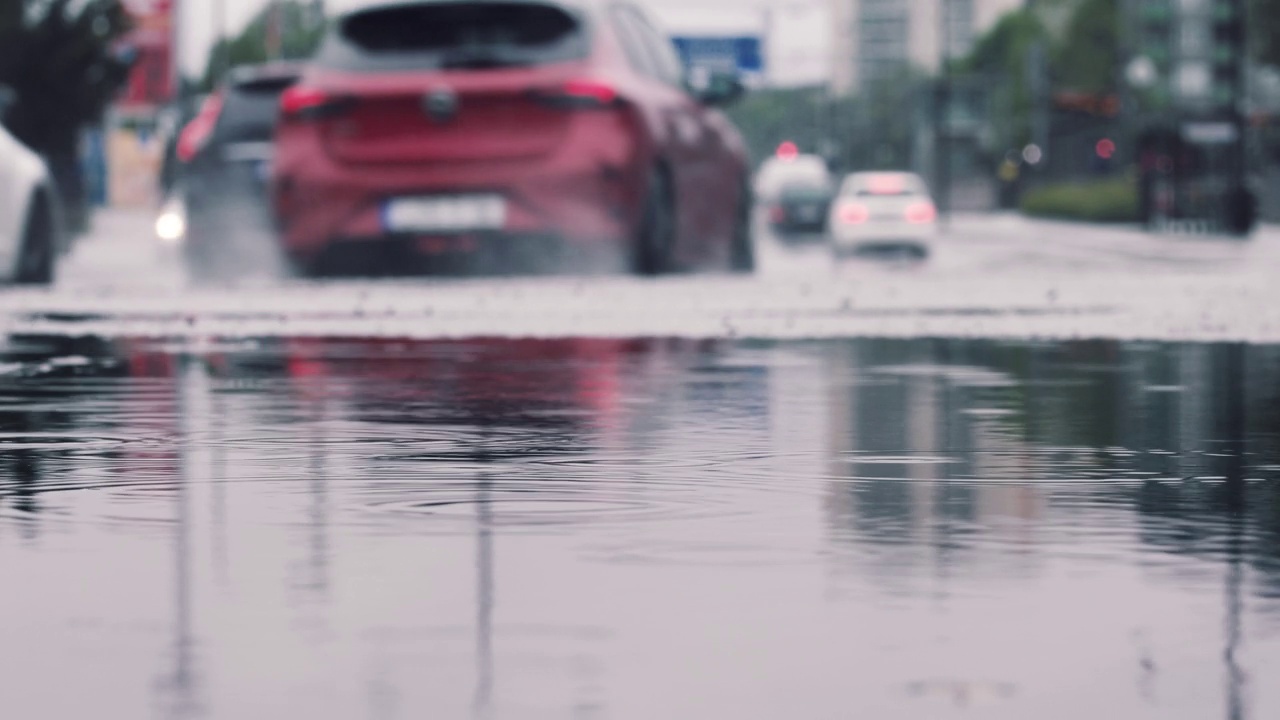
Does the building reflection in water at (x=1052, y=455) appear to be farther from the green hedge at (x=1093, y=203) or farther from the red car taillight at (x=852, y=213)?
the green hedge at (x=1093, y=203)

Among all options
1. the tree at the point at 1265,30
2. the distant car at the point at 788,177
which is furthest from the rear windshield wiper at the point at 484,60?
the tree at the point at 1265,30

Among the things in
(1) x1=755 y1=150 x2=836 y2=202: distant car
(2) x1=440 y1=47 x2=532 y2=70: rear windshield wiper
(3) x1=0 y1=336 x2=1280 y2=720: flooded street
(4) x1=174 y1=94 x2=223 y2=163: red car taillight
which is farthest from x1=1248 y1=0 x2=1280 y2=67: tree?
(3) x1=0 y1=336 x2=1280 y2=720: flooded street

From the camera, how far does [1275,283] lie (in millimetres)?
23625

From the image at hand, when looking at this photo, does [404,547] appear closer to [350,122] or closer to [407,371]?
[407,371]

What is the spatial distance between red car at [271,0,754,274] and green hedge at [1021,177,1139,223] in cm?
5019

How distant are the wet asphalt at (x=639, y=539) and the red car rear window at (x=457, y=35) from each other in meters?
5.33

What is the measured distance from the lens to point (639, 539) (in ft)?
24.1

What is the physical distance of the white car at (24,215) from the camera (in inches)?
805

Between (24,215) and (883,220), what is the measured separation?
22.6 metres

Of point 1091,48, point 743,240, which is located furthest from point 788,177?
point 1091,48

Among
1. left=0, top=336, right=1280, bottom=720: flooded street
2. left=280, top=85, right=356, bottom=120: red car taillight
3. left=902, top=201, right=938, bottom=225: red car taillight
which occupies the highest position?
left=902, top=201, right=938, bottom=225: red car taillight

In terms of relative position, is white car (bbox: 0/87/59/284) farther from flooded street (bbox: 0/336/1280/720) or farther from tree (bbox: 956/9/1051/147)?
tree (bbox: 956/9/1051/147)

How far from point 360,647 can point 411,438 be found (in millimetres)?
4280

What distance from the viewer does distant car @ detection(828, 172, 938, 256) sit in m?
42.0
